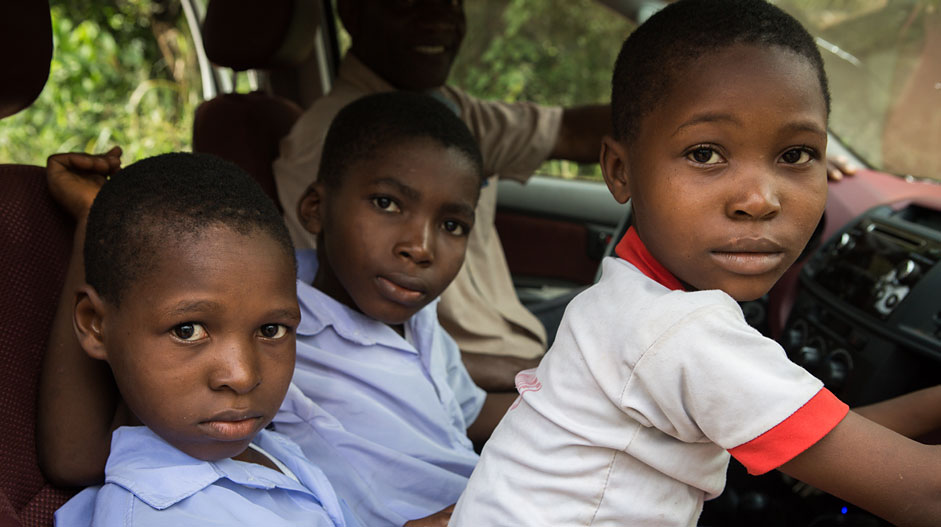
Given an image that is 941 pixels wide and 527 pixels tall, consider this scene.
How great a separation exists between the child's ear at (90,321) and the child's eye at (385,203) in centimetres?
57

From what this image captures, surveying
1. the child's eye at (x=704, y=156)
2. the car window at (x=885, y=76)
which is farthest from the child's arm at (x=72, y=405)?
the car window at (x=885, y=76)

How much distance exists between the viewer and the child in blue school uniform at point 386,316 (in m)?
1.47

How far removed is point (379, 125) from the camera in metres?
1.71

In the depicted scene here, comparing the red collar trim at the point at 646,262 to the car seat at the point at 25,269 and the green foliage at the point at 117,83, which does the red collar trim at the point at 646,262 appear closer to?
the car seat at the point at 25,269

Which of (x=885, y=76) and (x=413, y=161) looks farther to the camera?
(x=885, y=76)

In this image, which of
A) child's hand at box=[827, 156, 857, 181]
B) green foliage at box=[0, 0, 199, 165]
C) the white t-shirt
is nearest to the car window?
child's hand at box=[827, 156, 857, 181]

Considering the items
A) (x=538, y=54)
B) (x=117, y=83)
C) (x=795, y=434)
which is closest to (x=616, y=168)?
(x=795, y=434)

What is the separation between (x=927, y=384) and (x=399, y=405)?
3.53 ft

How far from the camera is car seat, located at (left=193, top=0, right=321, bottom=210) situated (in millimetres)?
2197

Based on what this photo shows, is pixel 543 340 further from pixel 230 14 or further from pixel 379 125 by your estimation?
pixel 230 14

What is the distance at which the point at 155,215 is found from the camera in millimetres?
1182

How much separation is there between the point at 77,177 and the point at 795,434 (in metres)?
1.16

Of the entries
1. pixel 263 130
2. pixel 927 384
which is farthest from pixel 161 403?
pixel 927 384

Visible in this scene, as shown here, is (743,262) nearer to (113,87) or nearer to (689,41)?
(689,41)
